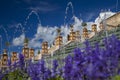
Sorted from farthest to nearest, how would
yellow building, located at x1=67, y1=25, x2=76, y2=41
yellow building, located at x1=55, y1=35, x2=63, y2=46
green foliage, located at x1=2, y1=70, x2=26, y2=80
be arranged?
yellow building, located at x1=67, y1=25, x2=76, y2=41 < yellow building, located at x1=55, y1=35, x2=63, y2=46 < green foliage, located at x1=2, y1=70, x2=26, y2=80

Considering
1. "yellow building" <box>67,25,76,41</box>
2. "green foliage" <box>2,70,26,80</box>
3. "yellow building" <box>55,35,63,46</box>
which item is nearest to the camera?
"green foliage" <box>2,70,26,80</box>

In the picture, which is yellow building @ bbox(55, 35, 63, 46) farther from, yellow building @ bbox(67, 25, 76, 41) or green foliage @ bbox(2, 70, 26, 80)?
green foliage @ bbox(2, 70, 26, 80)

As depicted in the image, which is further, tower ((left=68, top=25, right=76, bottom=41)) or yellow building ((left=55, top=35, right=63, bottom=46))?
tower ((left=68, top=25, right=76, bottom=41))

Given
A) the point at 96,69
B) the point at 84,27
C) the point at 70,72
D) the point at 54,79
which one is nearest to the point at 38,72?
the point at 54,79

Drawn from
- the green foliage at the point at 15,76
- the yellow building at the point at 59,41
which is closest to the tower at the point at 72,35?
the yellow building at the point at 59,41

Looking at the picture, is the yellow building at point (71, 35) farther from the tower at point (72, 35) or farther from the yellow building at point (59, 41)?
the yellow building at point (59, 41)

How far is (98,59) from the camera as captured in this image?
416 centimetres

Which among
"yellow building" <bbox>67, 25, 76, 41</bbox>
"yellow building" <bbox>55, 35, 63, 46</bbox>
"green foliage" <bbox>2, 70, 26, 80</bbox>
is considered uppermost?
"yellow building" <bbox>67, 25, 76, 41</bbox>

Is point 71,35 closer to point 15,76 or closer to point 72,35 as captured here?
point 72,35

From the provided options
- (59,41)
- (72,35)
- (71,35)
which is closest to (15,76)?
(59,41)

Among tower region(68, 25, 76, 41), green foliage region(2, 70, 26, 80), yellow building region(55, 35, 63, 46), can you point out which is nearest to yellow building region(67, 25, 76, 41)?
tower region(68, 25, 76, 41)

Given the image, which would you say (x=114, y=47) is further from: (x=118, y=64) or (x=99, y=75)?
(x=99, y=75)

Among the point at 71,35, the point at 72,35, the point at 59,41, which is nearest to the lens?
the point at 59,41

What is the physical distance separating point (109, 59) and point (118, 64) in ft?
0.75
